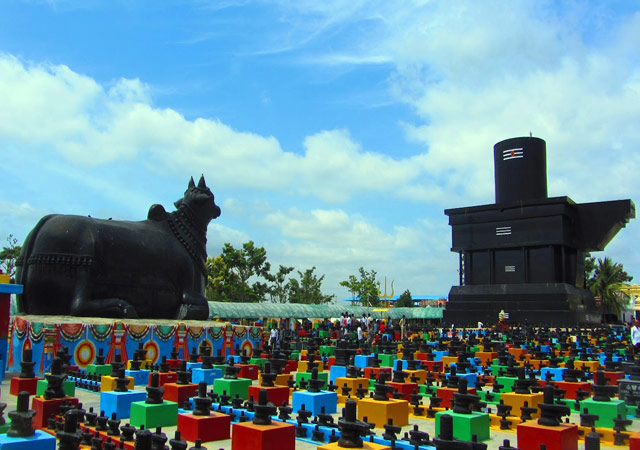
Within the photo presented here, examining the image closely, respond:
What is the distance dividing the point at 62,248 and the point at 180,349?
4.20m

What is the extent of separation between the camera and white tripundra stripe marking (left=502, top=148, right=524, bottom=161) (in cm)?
4244

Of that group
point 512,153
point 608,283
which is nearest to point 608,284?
point 608,283

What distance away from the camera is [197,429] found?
7176mm

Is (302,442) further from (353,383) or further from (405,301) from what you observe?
(405,301)

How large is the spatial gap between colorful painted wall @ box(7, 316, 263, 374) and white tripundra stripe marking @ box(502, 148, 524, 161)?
105 ft

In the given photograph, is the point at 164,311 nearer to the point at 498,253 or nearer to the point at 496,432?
the point at 496,432

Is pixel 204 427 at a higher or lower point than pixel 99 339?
lower

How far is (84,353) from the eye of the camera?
44.8 feet

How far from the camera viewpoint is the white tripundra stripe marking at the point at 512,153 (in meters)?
42.4

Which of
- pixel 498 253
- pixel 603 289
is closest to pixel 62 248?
pixel 498 253

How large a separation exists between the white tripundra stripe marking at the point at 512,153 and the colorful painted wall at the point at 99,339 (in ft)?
105

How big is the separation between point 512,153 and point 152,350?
3475cm

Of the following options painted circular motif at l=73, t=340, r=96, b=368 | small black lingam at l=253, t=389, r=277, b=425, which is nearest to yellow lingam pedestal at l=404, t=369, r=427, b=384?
small black lingam at l=253, t=389, r=277, b=425

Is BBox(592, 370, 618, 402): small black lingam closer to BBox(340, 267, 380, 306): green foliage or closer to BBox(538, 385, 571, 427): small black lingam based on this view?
BBox(538, 385, 571, 427): small black lingam
